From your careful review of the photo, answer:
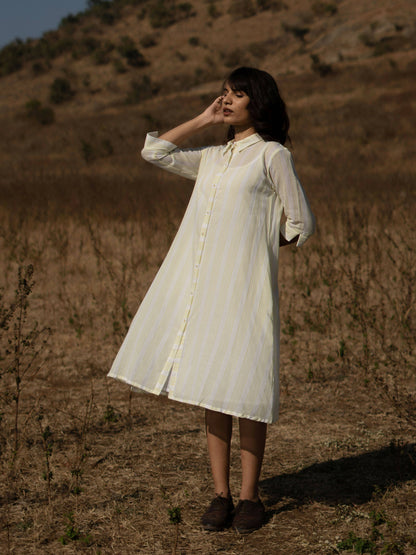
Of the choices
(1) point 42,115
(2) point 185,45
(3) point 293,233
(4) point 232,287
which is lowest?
(4) point 232,287

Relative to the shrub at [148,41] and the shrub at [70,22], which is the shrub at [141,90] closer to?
the shrub at [148,41]

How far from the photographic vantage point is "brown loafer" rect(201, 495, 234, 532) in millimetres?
3041

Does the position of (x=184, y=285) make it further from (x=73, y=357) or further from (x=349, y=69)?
(x=349, y=69)

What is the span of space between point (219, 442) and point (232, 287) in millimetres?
693

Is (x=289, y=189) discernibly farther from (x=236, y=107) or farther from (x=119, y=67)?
(x=119, y=67)

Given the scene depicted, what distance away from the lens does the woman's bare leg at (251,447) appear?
292 cm

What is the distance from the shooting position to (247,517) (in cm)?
301

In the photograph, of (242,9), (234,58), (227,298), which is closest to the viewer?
(227,298)

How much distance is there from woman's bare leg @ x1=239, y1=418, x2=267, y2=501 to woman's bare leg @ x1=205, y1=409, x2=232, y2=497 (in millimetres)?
78

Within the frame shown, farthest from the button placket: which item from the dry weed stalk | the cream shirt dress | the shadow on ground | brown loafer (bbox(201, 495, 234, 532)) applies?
the dry weed stalk

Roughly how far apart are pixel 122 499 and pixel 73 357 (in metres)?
2.68

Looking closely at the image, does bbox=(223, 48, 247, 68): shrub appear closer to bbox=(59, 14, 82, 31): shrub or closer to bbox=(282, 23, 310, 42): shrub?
Result: bbox=(282, 23, 310, 42): shrub

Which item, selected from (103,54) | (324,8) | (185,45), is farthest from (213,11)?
(103,54)

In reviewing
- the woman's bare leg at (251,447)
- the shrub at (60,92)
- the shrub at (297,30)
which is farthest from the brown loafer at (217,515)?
the shrub at (297,30)
